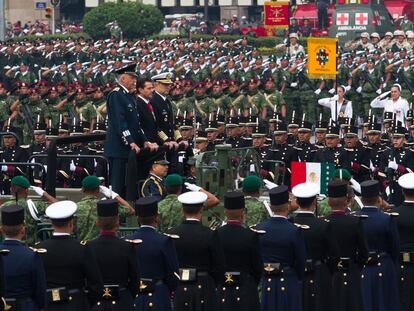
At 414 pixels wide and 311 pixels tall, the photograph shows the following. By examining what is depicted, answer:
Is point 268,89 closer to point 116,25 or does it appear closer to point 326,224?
point 326,224

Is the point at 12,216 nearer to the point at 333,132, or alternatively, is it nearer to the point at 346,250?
the point at 346,250

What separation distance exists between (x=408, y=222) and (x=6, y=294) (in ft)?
16.4

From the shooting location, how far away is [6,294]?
14.7 metres

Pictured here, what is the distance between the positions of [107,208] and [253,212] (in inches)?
117

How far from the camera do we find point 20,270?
14.6 meters

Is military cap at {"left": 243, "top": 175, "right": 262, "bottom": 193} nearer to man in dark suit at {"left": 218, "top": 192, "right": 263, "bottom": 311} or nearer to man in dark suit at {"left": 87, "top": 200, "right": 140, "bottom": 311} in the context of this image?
man in dark suit at {"left": 218, "top": 192, "right": 263, "bottom": 311}

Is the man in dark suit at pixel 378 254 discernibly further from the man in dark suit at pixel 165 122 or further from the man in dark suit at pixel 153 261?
the man in dark suit at pixel 165 122

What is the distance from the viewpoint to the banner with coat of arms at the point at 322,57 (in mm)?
36750

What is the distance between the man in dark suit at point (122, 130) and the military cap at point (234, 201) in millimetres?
3015

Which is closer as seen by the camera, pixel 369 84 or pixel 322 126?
pixel 322 126

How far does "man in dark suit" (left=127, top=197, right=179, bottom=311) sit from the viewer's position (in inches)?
619

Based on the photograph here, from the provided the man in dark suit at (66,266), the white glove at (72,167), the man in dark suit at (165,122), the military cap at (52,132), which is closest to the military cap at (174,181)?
the man in dark suit at (165,122)

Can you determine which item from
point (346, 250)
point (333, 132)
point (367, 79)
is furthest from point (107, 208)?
point (367, 79)

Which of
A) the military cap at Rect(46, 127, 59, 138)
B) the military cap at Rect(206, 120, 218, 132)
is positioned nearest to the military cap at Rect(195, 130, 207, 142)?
the military cap at Rect(206, 120, 218, 132)
